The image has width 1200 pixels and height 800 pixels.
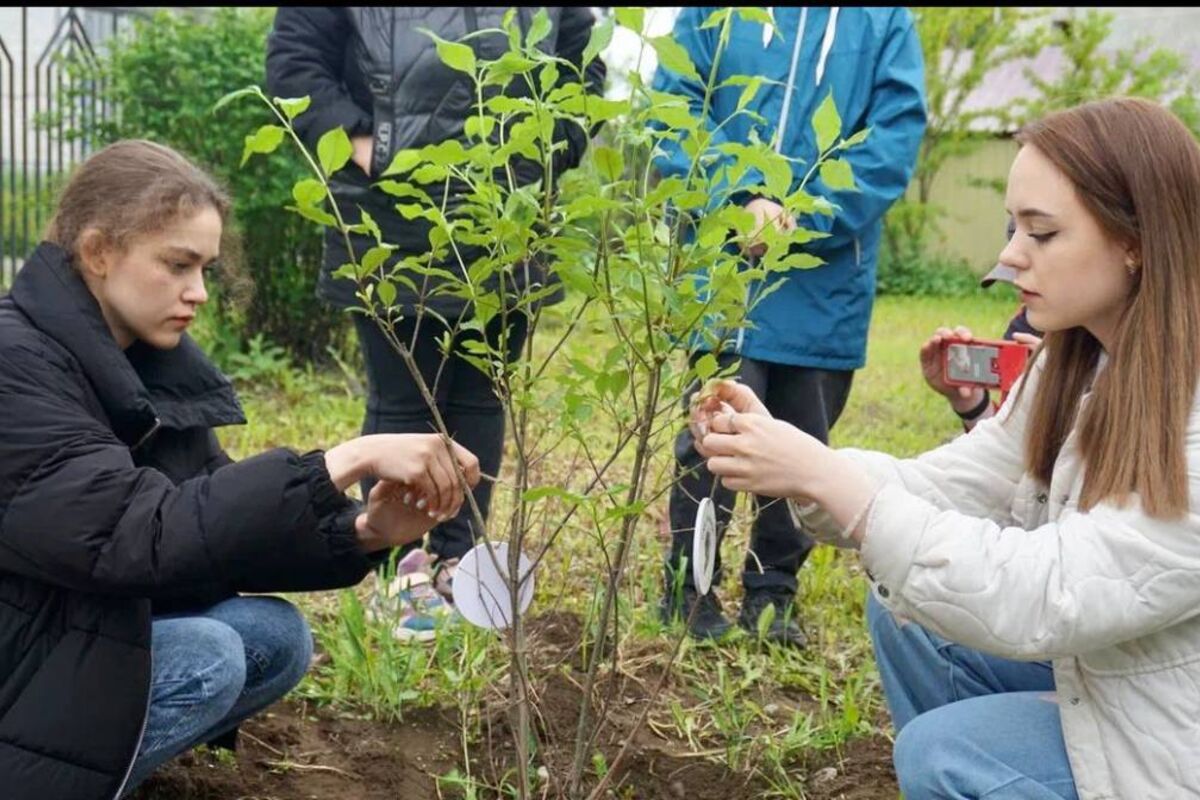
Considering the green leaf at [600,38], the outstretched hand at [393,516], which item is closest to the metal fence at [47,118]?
the outstretched hand at [393,516]

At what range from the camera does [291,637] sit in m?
2.49

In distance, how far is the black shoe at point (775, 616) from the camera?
3268 millimetres

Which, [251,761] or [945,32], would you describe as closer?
[251,761]

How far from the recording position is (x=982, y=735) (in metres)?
1.90

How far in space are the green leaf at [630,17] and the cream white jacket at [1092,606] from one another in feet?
2.15

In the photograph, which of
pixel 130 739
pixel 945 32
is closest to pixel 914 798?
pixel 130 739

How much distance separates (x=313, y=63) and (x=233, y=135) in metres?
2.56

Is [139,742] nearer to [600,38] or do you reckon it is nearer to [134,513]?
[134,513]

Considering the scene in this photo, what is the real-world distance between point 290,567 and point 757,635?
151 cm

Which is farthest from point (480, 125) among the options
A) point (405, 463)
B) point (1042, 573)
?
point (1042, 573)

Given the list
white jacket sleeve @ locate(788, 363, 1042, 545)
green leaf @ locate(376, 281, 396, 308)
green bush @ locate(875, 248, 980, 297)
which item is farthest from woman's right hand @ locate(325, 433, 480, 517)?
green bush @ locate(875, 248, 980, 297)

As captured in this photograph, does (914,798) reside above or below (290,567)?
below

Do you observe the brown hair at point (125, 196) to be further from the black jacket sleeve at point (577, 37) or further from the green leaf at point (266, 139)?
the black jacket sleeve at point (577, 37)

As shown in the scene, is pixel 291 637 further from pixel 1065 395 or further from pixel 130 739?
pixel 1065 395
